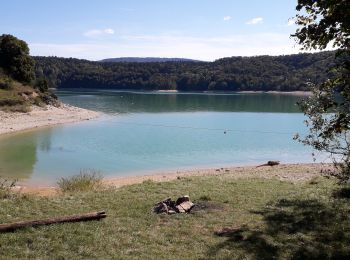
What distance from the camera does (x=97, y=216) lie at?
11.2 m

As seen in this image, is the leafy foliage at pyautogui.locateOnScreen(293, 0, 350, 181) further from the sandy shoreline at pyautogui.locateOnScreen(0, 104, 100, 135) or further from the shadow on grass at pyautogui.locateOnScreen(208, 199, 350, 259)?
the sandy shoreline at pyautogui.locateOnScreen(0, 104, 100, 135)

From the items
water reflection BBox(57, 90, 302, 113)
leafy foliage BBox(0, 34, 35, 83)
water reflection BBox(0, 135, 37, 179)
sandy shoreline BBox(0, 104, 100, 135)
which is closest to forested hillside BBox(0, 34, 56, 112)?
leafy foliage BBox(0, 34, 35, 83)

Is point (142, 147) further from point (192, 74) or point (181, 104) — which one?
point (192, 74)

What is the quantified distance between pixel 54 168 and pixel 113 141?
560 inches

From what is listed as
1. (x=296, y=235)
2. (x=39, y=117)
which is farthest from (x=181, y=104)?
(x=296, y=235)

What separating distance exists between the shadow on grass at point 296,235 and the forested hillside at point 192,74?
14151cm

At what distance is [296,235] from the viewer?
10188 mm

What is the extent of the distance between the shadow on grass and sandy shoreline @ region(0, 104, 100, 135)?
134 feet

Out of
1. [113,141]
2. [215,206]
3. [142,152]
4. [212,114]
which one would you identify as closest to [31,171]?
[142,152]

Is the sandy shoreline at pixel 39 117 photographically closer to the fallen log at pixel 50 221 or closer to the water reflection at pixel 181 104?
the water reflection at pixel 181 104

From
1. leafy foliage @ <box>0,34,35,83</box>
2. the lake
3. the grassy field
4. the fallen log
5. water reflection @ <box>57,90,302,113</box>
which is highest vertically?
leafy foliage @ <box>0,34,35,83</box>

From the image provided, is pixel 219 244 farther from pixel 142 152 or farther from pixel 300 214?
pixel 142 152

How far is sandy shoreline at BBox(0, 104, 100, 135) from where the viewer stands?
171 feet

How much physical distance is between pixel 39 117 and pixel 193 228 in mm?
54208
